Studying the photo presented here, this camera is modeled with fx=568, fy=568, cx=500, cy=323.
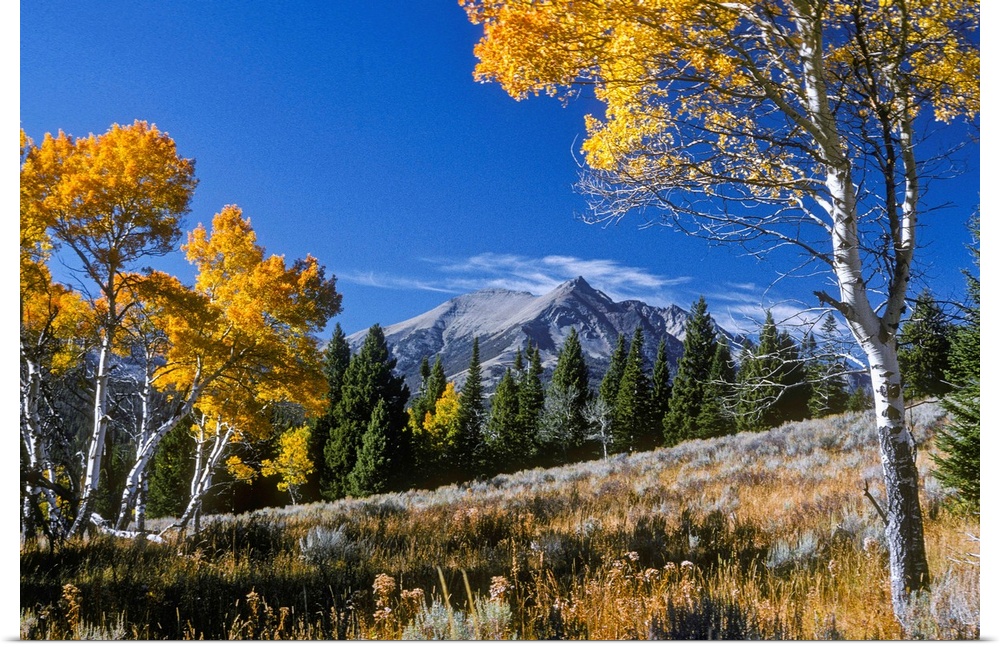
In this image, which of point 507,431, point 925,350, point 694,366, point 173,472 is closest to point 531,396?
point 507,431

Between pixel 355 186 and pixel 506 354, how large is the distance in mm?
2127

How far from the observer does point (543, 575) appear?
4.18 m

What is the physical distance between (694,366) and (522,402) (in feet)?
6.28

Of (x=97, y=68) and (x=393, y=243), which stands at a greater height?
(x=97, y=68)

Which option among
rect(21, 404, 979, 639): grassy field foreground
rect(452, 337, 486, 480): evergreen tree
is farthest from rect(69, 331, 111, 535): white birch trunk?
rect(452, 337, 486, 480): evergreen tree

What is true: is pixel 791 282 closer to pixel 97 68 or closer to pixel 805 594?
pixel 805 594

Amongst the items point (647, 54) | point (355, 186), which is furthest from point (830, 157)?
point (355, 186)

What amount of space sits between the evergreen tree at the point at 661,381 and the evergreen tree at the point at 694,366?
107mm

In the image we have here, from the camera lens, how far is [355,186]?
5.10 meters

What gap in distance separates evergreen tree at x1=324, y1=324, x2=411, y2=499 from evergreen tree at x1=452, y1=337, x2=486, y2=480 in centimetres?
65

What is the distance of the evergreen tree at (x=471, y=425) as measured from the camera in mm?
5875

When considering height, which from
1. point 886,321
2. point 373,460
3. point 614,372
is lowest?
point 373,460

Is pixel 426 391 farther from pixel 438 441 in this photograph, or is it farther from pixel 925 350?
pixel 925 350

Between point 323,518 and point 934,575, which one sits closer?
point 934,575
